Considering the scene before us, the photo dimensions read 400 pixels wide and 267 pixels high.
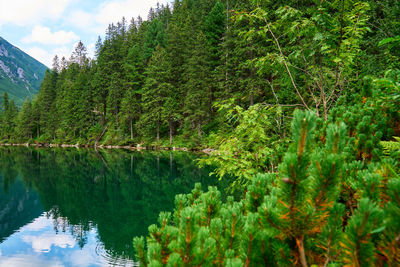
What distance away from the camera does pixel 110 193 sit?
44.5ft

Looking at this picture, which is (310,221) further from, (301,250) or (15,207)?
(15,207)

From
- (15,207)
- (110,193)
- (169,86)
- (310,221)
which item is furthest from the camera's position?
A: (169,86)

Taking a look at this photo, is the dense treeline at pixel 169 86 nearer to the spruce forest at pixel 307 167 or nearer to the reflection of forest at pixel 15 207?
the spruce forest at pixel 307 167

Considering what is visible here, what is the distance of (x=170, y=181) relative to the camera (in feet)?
49.4

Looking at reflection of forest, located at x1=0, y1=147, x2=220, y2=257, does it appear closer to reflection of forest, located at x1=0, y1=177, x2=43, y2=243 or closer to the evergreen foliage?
reflection of forest, located at x1=0, y1=177, x2=43, y2=243

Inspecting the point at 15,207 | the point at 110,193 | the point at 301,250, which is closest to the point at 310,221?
the point at 301,250

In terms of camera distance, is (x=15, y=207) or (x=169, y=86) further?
(x=169, y=86)

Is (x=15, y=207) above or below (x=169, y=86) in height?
below

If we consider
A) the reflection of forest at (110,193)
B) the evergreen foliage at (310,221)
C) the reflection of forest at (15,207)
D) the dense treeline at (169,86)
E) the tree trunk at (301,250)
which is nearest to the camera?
the evergreen foliage at (310,221)

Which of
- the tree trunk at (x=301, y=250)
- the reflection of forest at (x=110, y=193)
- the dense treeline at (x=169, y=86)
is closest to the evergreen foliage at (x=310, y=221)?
the tree trunk at (x=301, y=250)

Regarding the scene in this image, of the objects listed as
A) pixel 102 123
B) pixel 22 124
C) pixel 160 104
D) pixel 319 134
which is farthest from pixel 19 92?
pixel 319 134

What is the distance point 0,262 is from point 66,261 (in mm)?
1920

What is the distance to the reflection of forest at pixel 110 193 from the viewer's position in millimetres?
8867

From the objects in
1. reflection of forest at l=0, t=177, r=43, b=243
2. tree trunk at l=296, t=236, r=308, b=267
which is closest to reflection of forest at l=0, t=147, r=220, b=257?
reflection of forest at l=0, t=177, r=43, b=243
